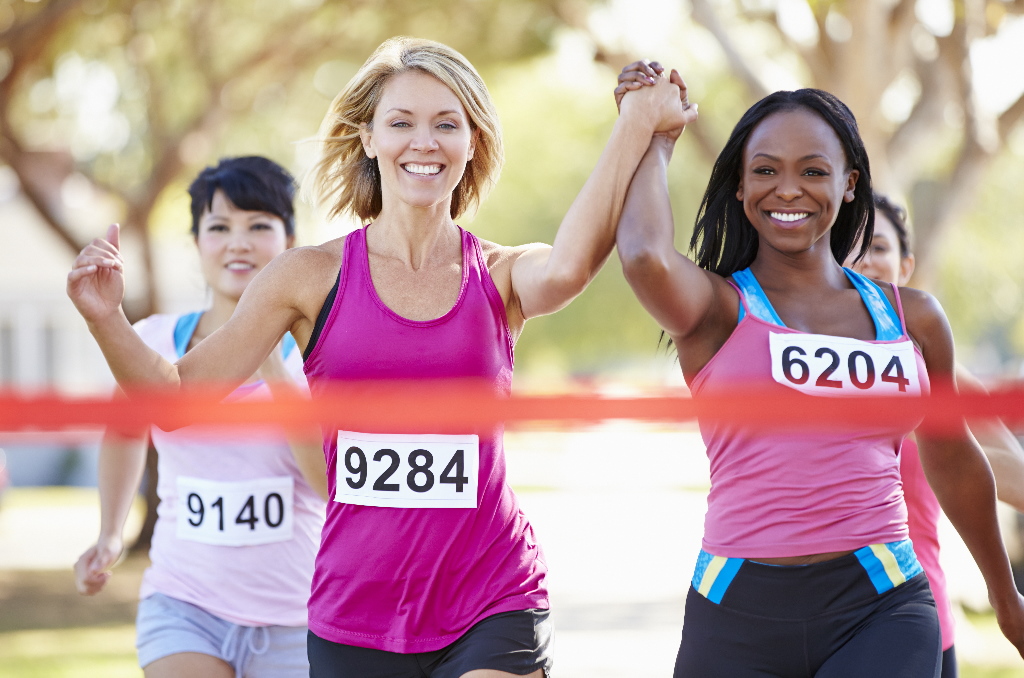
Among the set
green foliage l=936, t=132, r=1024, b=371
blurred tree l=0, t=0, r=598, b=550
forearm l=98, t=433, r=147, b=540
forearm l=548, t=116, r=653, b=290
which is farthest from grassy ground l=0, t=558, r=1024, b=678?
green foliage l=936, t=132, r=1024, b=371

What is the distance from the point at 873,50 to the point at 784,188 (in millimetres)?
5771

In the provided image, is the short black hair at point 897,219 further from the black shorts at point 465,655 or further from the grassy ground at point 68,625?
the grassy ground at point 68,625

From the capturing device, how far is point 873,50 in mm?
8047

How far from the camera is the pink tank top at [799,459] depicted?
258cm

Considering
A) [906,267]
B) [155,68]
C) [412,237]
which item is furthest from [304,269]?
[155,68]

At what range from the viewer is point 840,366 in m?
2.62

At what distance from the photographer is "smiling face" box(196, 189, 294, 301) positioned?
3.95 meters

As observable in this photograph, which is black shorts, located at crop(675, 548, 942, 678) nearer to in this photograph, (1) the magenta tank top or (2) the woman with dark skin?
(2) the woman with dark skin

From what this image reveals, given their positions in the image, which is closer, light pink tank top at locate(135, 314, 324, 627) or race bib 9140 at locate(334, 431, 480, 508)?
race bib 9140 at locate(334, 431, 480, 508)

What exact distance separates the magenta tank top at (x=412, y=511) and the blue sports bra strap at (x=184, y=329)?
1.24 meters

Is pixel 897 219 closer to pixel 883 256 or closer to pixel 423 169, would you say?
pixel 883 256

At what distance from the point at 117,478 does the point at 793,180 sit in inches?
95.8

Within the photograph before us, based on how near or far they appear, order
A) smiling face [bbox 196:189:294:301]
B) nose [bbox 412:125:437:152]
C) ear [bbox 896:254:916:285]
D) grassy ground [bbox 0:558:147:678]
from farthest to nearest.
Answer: grassy ground [bbox 0:558:147:678] → ear [bbox 896:254:916:285] → smiling face [bbox 196:189:294:301] → nose [bbox 412:125:437:152]

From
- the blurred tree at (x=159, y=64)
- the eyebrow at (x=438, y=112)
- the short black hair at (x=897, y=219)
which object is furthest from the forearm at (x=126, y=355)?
the blurred tree at (x=159, y=64)
